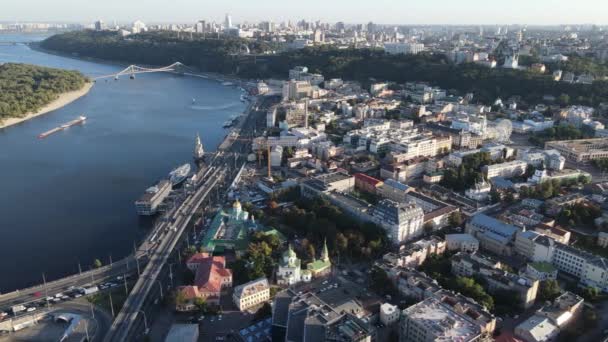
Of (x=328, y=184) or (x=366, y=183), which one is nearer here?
(x=328, y=184)

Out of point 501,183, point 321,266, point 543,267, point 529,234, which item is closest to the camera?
point 543,267

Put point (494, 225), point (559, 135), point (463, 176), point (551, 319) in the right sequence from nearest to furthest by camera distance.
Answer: point (551, 319)
point (494, 225)
point (463, 176)
point (559, 135)

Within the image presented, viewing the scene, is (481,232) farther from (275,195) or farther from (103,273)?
(103,273)

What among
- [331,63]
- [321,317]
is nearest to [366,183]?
[321,317]

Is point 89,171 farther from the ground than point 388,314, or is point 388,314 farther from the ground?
point 89,171

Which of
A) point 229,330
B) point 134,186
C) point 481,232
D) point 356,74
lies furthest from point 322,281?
point 356,74

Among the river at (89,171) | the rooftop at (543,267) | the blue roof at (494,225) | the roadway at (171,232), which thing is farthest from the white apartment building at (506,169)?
the river at (89,171)

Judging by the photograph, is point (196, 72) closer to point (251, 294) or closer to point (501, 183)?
point (501, 183)
